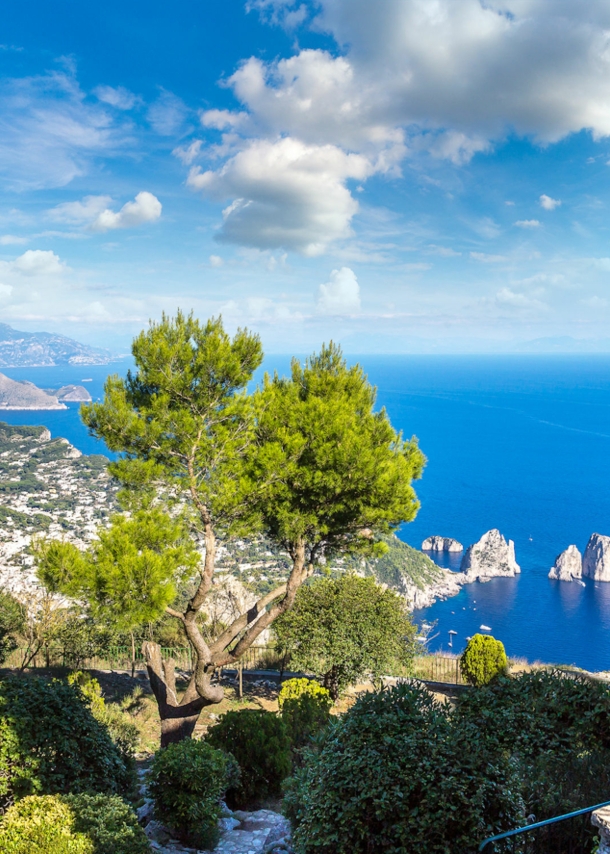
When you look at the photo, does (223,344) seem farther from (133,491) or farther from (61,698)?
(61,698)

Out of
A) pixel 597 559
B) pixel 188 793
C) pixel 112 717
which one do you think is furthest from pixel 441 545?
pixel 188 793

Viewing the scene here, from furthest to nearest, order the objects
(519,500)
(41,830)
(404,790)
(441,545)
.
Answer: (519,500) < (441,545) < (41,830) < (404,790)

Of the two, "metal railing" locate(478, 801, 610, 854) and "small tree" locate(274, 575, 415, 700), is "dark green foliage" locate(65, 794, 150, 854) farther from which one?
"small tree" locate(274, 575, 415, 700)

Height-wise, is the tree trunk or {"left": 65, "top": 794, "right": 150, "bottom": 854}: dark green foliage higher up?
{"left": 65, "top": 794, "right": 150, "bottom": 854}: dark green foliage

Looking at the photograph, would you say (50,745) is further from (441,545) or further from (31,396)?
(31,396)

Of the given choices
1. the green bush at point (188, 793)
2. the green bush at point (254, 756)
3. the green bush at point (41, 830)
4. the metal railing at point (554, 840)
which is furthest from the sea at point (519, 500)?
the metal railing at point (554, 840)

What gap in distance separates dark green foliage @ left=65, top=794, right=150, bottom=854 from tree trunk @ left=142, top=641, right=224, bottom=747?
3.85 m

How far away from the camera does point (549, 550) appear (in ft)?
232

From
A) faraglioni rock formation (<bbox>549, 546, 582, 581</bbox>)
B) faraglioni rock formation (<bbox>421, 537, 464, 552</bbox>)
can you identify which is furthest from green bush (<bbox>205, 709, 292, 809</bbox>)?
faraglioni rock formation (<bbox>421, 537, 464, 552</bbox>)

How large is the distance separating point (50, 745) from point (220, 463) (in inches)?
171

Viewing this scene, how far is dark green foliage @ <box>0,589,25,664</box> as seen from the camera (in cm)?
1008

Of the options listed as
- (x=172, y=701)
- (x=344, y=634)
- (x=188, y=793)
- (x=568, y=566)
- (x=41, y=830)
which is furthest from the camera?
(x=568, y=566)

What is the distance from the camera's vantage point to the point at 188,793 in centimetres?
480

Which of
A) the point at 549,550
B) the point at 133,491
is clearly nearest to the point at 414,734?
the point at 133,491
